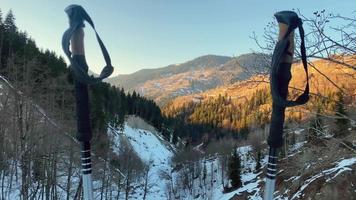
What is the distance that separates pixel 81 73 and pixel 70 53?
0.77 feet

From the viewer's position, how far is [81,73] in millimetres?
3730

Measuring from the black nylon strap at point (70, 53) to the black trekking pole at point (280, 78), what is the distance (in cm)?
157

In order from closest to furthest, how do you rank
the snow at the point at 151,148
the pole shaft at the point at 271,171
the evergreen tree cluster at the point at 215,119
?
1. the pole shaft at the point at 271,171
2. the snow at the point at 151,148
3. the evergreen tree cluster at the point at 215,119

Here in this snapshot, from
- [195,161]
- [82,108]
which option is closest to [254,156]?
[195,161]

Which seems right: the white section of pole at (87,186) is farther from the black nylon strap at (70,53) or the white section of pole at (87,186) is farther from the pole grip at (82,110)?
the black nylon strap at (70,53)

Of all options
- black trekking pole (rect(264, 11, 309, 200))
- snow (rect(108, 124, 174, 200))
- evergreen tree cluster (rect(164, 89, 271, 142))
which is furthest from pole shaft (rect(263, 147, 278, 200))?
evergreen tree cluster (rect(164, 89, 271, 142))

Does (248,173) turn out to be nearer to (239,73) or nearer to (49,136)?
(49,136)

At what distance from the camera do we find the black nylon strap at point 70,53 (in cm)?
375

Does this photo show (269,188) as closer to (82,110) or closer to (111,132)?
(82,110)

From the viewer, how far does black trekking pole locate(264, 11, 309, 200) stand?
3434 millimetres

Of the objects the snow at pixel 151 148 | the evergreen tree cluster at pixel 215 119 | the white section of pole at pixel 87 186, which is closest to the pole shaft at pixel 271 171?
the white section of pole at pixel 87 186

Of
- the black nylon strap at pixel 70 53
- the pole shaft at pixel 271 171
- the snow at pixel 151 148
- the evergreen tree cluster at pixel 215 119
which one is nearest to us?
the pole shaft at pixel 271 171

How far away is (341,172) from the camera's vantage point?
91.4 ft

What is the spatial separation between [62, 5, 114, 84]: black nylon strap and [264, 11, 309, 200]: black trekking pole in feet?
5.15
